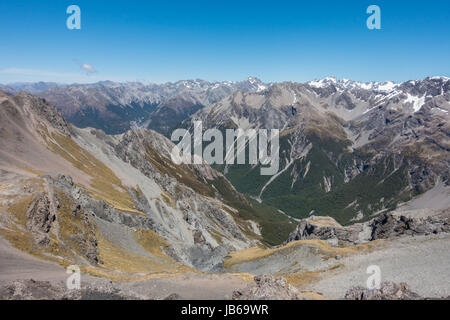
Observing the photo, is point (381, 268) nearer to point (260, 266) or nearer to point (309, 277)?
point (309, 277)

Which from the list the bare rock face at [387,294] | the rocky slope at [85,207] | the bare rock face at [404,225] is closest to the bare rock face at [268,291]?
the bare rock face at [387,294]

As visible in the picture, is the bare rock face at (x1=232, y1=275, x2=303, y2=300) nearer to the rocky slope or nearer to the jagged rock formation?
the rocky slope

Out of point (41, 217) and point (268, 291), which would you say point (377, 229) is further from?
point (41, 217)

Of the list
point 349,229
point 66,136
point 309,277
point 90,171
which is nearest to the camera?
point 309,277

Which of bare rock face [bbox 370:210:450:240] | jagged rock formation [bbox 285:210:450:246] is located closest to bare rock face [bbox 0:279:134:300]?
jagged rock formation [bbox 285:210:450:246]

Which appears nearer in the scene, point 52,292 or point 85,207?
point 52,292

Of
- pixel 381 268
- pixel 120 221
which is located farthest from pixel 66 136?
pixel 381 268

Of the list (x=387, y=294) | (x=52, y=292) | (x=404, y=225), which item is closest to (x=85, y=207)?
(x=52, y=292)
